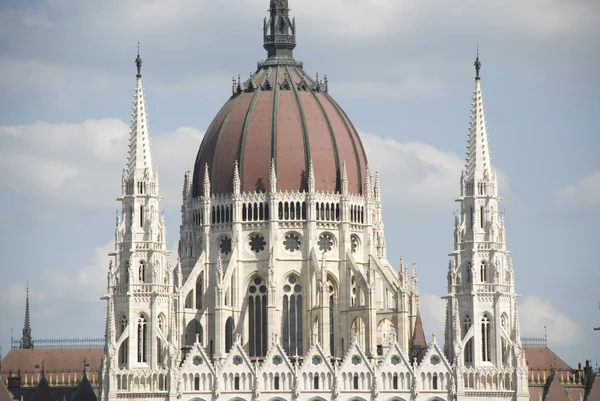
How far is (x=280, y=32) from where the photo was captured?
192 meters

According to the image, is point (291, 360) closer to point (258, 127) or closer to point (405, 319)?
point (405, 319)

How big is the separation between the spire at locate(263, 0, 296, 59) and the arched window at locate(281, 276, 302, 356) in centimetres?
2359

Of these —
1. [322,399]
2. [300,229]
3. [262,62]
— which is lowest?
[322,399]

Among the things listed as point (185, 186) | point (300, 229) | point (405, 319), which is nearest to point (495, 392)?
point (405, 319)

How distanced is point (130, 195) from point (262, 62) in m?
26.4

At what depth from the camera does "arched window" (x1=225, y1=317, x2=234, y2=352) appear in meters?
182

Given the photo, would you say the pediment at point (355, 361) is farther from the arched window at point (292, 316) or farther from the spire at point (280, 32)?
the spire at point (280, 32)

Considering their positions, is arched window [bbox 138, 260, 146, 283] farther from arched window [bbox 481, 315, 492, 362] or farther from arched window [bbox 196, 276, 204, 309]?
arched window [bbox 481, 315, 492, 362]

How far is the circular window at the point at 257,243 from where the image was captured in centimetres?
18488

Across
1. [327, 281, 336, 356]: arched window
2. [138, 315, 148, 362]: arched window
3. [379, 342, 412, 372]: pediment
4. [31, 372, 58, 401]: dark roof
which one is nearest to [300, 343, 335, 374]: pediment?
[379, 342, 412, 372]: pediment

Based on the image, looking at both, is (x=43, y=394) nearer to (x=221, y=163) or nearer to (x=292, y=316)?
(x=292, y=316)

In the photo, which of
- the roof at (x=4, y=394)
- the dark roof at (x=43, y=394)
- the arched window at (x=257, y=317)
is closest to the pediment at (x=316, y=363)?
the arched window at (x=257, y=317)

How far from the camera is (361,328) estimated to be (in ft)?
602

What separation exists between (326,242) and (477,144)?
19.1 m
